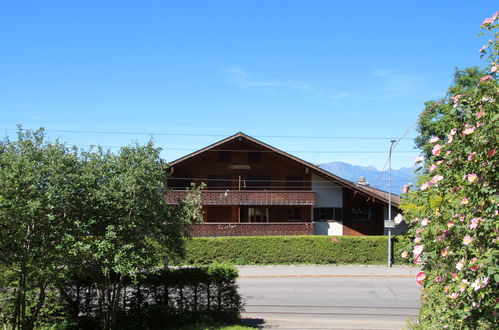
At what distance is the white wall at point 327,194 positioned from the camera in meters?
35.7

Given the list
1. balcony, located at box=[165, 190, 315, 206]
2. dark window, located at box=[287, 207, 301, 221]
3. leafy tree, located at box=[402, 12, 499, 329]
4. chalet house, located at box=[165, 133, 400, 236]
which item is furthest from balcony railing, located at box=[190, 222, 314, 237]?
leafy tree, located at box=[402, 12, 499, 329]

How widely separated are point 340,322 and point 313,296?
16.8ft

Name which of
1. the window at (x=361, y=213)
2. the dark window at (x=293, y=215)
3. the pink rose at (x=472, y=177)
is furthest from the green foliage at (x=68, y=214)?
the window at (x=361, y=213)

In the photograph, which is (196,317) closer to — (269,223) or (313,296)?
(313,296)

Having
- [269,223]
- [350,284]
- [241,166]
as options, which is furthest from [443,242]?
[241,166]

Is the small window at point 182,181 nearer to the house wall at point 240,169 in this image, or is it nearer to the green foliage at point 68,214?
the house wall at point 240,169

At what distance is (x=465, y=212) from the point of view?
412cm

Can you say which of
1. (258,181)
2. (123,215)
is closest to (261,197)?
(258,181)

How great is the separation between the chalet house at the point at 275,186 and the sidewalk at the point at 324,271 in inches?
241

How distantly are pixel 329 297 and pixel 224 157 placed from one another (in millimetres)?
18310

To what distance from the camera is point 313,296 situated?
1947 cm

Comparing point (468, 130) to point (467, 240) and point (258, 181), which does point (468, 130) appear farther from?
point (258, 181)

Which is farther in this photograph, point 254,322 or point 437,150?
point 254,322

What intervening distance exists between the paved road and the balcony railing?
4563 mm
